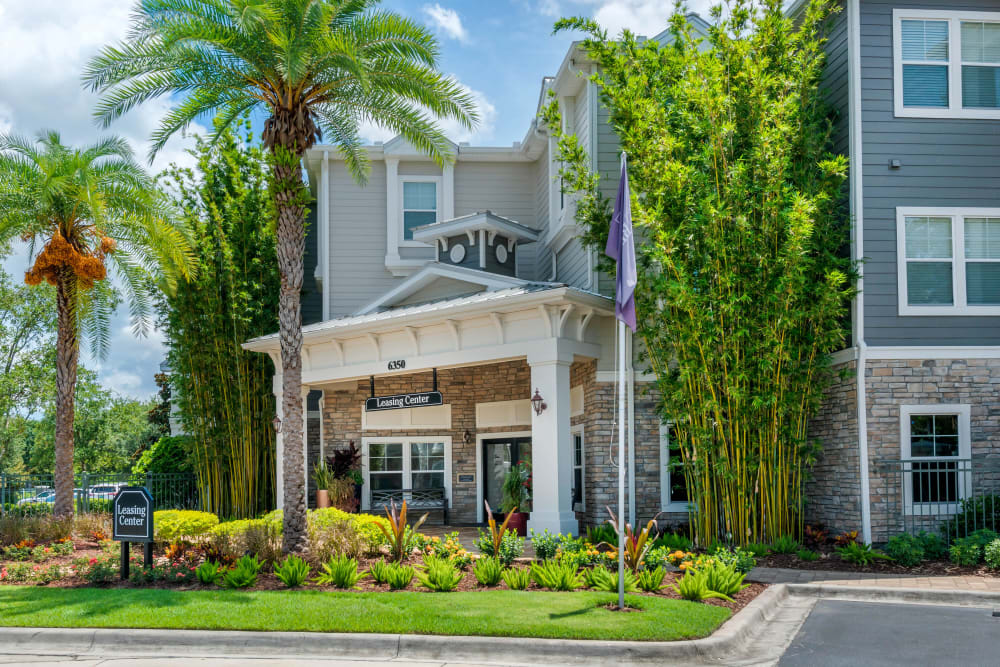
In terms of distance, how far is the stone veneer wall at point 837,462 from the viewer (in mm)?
13961

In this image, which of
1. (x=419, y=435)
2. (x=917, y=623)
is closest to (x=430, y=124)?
(x=419, y=435)

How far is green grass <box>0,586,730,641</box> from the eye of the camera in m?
8.66

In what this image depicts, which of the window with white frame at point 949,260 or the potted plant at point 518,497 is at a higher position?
the window with white frame at point 949,260

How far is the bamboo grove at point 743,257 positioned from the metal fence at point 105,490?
13.4 metres

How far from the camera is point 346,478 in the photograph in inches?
820

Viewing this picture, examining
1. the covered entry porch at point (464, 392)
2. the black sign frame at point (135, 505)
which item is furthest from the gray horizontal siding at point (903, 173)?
the black sign frame at point (135, 505)

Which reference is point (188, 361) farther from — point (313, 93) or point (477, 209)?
point (313, 93)

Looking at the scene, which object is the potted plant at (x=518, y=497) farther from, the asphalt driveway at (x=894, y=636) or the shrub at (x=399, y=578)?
the asphalt driveway at (x=894, y=636)

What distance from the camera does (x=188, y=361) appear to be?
21000 mm

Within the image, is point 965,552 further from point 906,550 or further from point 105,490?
point 105,490

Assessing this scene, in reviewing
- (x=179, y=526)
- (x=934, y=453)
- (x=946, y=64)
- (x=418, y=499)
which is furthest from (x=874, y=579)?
(x=418, y=499)

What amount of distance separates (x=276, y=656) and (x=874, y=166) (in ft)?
37.4

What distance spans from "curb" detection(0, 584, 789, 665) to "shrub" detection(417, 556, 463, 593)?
207 cm

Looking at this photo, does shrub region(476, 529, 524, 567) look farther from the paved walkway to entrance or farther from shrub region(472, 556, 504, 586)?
the paved walkway to entrance
